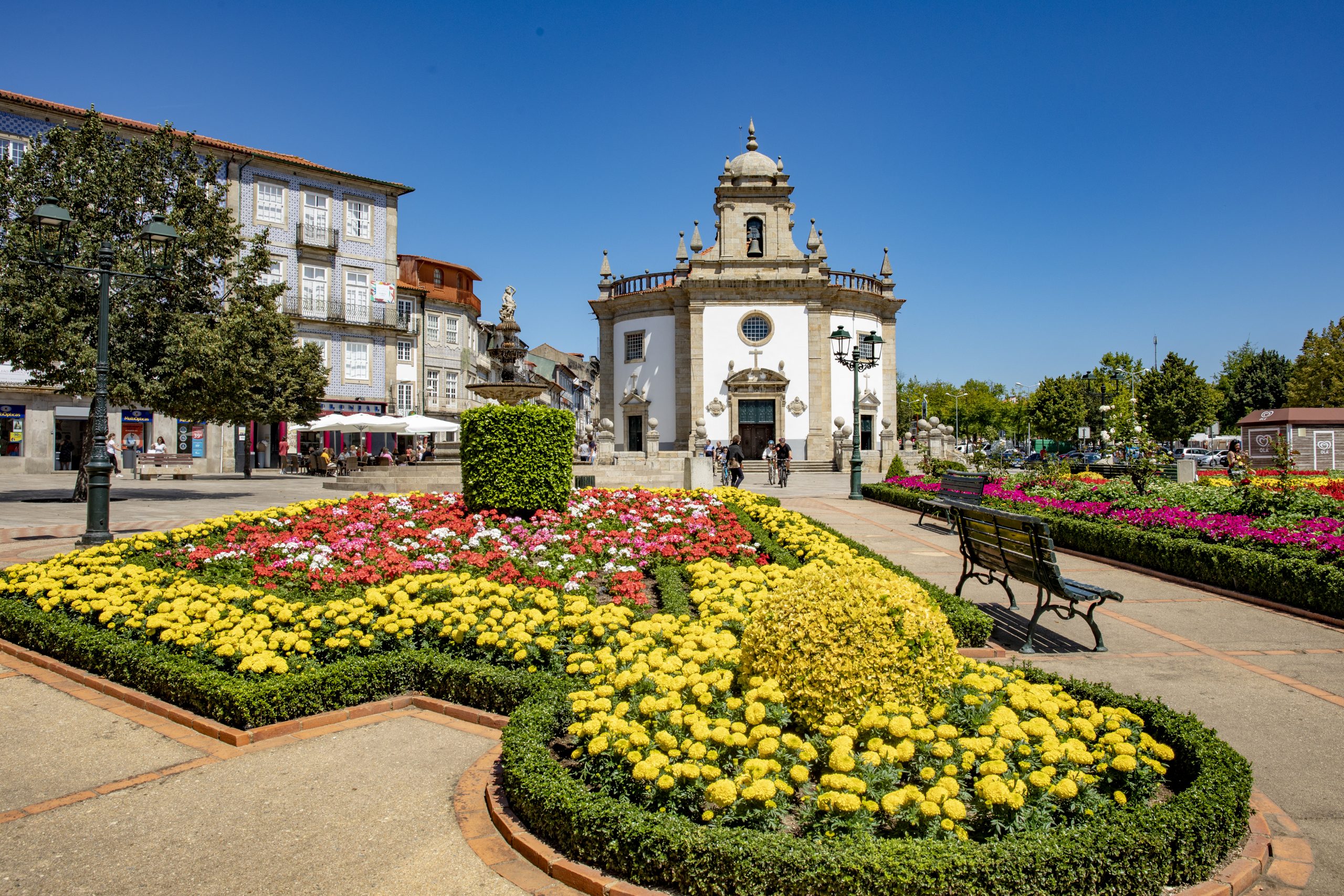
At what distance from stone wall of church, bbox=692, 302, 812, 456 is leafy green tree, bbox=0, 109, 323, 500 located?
22.7m

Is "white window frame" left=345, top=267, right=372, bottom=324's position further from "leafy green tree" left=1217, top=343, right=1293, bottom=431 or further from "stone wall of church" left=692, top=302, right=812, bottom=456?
"leafy green tree" left=1217, top=343, right=1293, bottom=431

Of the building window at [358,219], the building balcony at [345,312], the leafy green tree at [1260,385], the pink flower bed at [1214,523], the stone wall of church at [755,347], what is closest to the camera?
the pink flower bed at [1214,523]

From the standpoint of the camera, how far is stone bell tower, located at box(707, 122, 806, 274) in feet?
130

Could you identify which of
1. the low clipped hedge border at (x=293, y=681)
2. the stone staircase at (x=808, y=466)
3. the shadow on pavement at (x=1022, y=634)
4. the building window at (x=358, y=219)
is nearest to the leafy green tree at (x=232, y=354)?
the building window at (x=358, y=219)

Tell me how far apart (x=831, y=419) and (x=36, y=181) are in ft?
98.9

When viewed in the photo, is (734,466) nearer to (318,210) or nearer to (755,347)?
(755,347)

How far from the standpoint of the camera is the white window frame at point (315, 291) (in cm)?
3722

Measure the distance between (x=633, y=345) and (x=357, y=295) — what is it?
13.6 m

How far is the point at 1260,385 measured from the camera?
210 feet

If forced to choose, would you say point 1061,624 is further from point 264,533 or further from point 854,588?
point 264,533

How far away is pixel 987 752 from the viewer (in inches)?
137

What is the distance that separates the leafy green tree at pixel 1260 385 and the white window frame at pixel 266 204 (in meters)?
67.8

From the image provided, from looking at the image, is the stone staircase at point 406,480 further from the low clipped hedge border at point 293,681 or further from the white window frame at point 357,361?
the white window frame at point 357,361

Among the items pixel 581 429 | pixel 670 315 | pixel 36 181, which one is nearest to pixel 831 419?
pixel 670 315
